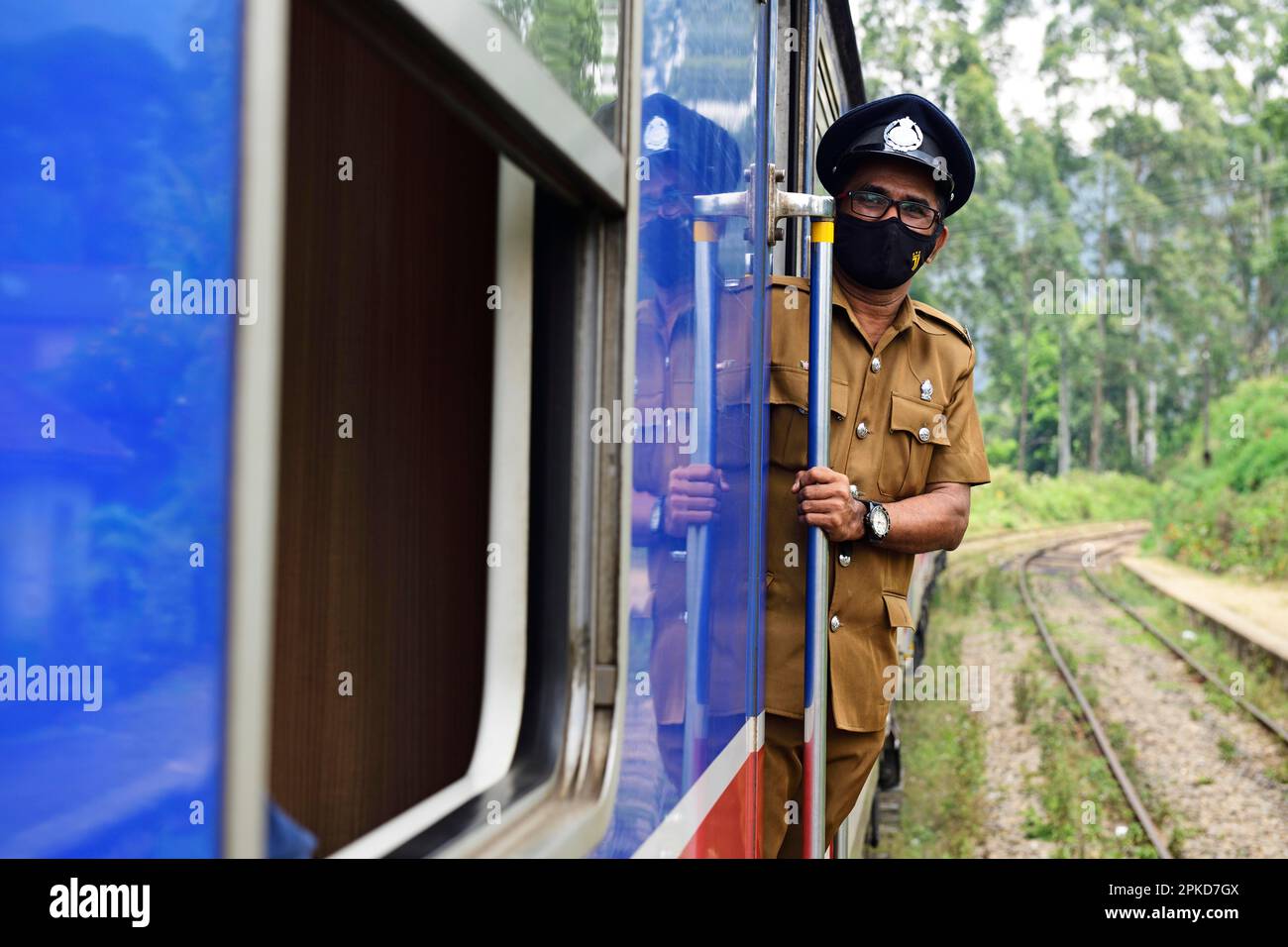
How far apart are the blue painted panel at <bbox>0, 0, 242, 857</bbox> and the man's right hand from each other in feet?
3.37

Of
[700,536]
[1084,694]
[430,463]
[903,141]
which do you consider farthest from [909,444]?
[1084,694]

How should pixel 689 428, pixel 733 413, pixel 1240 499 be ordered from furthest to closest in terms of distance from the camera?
pixel 1240 499, pixel 733 413, pixel 689 428

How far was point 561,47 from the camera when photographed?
1.31 m

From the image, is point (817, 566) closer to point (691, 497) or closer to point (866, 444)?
point (866, 444)

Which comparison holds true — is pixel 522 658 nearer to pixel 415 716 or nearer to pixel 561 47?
pixel 415 716

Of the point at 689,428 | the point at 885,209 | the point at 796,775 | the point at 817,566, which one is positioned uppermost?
the point at 885,209

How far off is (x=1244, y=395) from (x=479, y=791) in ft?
90.2

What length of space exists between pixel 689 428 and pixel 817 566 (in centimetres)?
72

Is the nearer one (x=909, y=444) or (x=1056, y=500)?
(x=909, y=444)

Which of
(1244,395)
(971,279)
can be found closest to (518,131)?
(1244,395)

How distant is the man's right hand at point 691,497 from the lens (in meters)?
1.81

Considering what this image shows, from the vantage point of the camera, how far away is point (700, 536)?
1982mm

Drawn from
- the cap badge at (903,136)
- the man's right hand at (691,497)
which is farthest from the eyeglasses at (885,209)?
the man's right hand at (691,497)

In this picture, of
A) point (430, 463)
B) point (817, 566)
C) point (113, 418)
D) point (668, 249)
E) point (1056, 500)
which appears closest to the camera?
point (113, 418)
